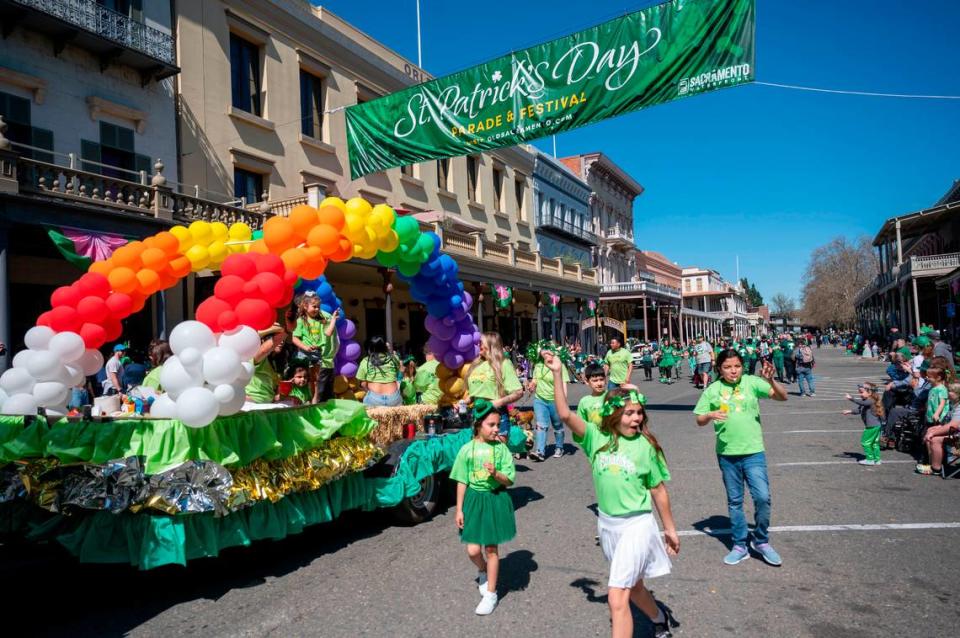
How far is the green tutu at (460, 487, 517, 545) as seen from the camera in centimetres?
393

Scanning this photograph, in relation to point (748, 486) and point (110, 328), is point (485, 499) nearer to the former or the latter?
point (748, 486)

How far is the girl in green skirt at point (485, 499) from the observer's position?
3.93 metres

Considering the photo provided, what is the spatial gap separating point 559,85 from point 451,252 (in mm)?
12005

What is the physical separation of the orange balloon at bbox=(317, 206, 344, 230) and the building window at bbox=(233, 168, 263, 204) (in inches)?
480

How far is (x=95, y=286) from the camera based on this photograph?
5520 millimetres

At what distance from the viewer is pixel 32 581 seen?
4.82 m

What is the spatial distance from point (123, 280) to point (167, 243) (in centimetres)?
53

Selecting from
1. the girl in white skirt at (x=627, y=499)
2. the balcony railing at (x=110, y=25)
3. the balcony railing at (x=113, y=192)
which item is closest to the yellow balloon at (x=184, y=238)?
the girl in white skirt at (x=627, y=499)

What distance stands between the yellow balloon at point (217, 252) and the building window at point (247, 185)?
37.2 ft

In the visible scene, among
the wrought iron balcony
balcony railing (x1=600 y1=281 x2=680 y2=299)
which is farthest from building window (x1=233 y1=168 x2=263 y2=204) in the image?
balcony railing (x1=600 y1=281 x2=680 y2=299)

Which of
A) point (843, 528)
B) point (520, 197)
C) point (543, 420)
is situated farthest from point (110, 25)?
point (520, 197)

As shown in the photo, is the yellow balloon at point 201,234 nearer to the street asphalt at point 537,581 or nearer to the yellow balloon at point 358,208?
the yellow balloon at point 358,208

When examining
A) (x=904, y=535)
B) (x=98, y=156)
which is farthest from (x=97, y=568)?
(x=98, y=156)

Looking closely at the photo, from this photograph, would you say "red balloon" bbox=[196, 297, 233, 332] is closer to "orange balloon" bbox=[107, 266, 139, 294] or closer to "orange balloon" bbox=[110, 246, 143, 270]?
"orange balloon" bbox=[107, 266, 139, 294]
